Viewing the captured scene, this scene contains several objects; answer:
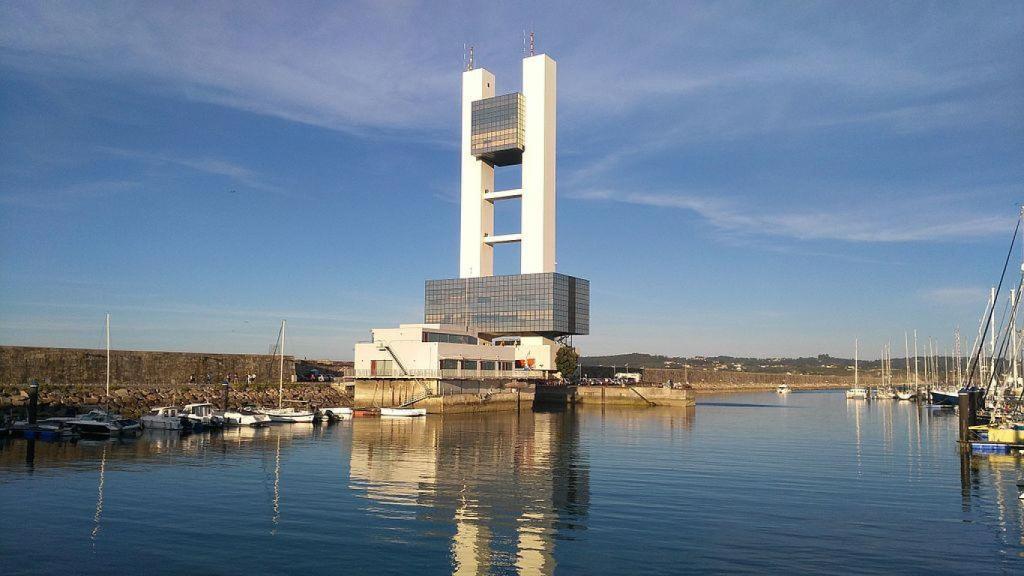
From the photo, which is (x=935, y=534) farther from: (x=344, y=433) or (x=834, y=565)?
(x=344, y=433)

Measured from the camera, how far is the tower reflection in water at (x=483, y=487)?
88.4ft

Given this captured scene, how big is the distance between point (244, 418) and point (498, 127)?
4044 inches

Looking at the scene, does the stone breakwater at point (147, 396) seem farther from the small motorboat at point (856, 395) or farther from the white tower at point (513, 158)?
A: the small motorboat at point (856, 395)

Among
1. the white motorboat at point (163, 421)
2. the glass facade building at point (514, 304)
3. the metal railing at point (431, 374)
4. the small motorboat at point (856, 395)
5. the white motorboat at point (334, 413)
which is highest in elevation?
the glass facade building at point (514, 304)

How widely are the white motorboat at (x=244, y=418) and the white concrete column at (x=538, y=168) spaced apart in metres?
91.8

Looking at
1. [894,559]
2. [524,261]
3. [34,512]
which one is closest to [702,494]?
[894,559]

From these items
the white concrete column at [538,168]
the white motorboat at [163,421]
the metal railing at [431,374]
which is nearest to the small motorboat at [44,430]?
the white motorboat at [163,421]

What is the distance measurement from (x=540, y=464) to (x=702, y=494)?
1405cm

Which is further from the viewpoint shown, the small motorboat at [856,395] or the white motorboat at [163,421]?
the small motorboat at [856,395]

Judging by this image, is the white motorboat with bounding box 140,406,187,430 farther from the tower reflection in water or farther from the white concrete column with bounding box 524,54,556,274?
the white concrete column with bounding box 524,54,556,274

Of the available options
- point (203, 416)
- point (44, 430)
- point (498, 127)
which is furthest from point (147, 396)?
point (498, 127)

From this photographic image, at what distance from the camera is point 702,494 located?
125ft

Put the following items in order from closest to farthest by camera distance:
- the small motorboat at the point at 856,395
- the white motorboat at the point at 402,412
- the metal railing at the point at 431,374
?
the white motorboat at the point at 402,412 → the metal railing at the point at 431,374 → the small motorboat at the point at 856,395

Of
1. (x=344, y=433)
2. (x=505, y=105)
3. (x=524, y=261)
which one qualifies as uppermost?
(x=505, y=105)
